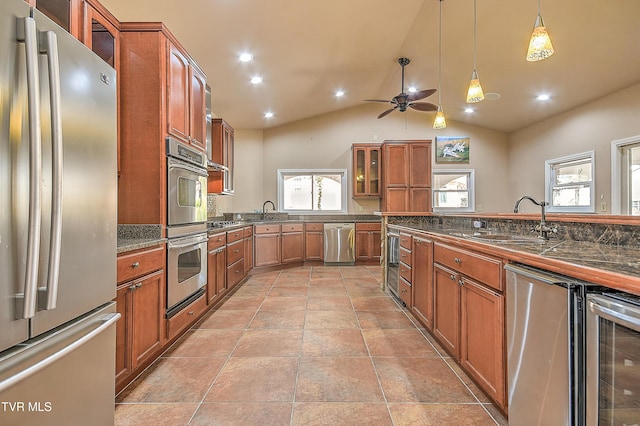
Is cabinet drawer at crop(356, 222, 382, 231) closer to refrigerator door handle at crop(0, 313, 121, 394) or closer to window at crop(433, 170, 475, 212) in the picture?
window at crop(433, 170, 475, 212)

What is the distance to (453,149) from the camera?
6.73m

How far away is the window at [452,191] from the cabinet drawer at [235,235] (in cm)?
456

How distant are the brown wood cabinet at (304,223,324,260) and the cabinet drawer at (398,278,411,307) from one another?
8.85 ft

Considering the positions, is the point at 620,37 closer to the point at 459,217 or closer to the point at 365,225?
the point at 459,217

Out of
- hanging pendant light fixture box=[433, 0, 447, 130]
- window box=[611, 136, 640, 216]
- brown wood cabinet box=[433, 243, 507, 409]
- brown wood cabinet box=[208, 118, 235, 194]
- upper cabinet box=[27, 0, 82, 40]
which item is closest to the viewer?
brown wood cabinet box=[433, 243, 507, 409]

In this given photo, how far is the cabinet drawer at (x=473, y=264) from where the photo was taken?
1506 mm

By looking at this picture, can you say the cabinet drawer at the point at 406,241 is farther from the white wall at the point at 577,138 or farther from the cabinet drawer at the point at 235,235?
the white wall at the point at 577,138

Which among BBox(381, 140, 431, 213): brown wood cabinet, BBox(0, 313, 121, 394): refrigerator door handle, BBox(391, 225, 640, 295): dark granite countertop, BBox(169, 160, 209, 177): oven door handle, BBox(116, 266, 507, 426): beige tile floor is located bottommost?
BBox(116, 266, 507, 426): beige tile floor

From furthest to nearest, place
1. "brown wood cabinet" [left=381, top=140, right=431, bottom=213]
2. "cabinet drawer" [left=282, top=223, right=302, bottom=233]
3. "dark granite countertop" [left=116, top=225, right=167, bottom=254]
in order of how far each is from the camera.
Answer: "brown wood cabinet" [left=381, top=140, right=431, bottom=213] → "cabinet drawer" [left=282, top=223, right=302, bottom=233] → "dark granite countertop" [left=116, top=225, right=167, bottom=254]

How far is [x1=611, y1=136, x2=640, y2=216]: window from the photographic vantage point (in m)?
4.31

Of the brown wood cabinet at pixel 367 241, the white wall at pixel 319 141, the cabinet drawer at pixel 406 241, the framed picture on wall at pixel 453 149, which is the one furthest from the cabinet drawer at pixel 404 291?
the framed picture on wall at pixel 453 149

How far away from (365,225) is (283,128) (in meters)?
2.74

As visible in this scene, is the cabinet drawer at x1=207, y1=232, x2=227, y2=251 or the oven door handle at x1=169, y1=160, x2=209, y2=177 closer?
the oven door handle at x1=169, y1=160, x2=209, y2=177

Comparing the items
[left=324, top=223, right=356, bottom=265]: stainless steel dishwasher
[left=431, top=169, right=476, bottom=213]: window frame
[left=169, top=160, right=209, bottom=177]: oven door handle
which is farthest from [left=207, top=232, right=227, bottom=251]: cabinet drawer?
[left=431, top=169, right=476, bottom=213]: window frame
